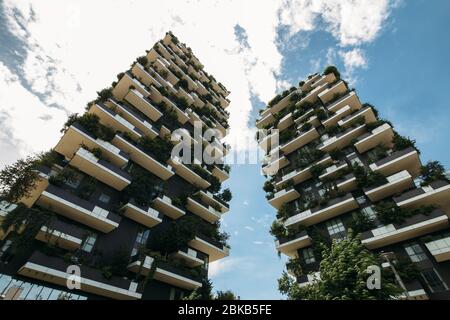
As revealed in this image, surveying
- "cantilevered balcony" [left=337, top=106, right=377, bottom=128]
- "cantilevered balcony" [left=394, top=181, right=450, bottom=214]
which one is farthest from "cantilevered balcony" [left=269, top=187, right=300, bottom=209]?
"cantilevered balcony" [left=394, top=181, right=450, bottom=214]

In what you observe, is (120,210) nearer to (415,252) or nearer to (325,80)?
(415,252)

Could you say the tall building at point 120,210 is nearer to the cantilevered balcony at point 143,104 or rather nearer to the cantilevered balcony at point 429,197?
the cantilevered balcony at point 143,104

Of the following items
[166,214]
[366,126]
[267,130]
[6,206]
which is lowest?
[6,206]

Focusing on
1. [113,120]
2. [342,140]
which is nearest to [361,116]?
[342,140]

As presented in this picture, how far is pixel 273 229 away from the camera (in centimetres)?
2953

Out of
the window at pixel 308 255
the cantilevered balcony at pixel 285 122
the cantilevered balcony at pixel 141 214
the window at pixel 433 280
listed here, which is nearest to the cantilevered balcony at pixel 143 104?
the cantilevered balcony at pixel 141 214

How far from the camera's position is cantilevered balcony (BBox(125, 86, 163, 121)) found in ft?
109

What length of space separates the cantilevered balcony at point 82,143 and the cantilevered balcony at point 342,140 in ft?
81.4

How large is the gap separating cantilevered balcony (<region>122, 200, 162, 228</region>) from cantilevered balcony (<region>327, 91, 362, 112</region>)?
2831 cm

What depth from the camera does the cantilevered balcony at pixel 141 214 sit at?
2377 centimetres

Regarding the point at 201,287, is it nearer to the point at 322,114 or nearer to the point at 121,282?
the point at 121,282

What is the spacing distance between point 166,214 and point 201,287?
28.2 feet

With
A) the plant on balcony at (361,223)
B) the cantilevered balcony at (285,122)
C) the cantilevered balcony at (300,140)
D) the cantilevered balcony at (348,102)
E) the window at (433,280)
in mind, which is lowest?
the window at (433,280)

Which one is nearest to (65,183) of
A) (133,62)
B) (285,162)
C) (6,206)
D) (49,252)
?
(6,206)
